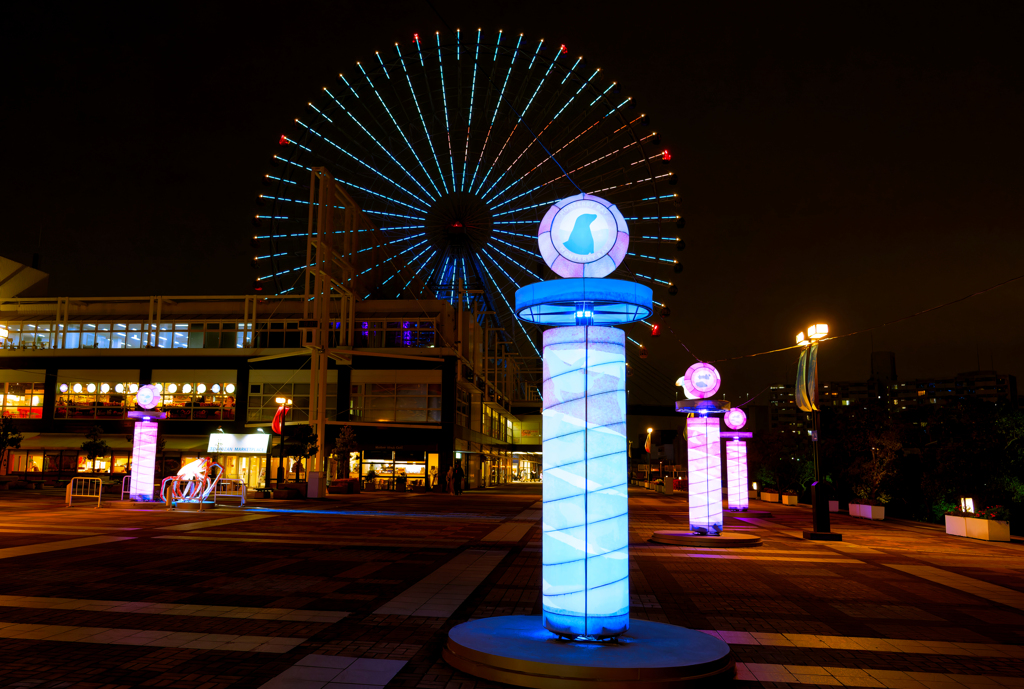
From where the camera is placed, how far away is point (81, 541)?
14.8m

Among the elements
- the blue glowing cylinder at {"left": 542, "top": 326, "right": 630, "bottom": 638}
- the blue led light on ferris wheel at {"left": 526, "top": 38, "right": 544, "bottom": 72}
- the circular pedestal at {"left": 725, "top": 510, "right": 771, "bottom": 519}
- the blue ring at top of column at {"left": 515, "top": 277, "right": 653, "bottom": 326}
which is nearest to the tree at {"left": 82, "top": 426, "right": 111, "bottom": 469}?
the blue led light on ferris wheel at {"left": 526, "top": 38, "right": 544, "bottom": 72}

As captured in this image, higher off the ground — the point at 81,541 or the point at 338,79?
the point at 338,79

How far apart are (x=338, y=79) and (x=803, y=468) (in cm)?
3375

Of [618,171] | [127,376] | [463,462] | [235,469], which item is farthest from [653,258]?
Result: [127,376]

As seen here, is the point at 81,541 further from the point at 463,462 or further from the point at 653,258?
the point at 463,462

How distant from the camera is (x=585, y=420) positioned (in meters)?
6.77

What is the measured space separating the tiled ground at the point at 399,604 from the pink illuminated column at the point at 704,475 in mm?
1635

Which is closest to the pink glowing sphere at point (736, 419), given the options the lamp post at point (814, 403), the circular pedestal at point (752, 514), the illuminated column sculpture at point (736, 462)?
Result: the illuminated column sculpture at point (736, 462)

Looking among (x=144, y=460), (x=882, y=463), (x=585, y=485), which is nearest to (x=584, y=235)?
(x=585, y=485)

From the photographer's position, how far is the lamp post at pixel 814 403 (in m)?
19.0

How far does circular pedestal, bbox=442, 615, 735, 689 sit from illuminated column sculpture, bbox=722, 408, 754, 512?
22.2 m

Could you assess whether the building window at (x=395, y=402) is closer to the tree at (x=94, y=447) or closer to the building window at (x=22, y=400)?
the tree at (x=94, y=447)

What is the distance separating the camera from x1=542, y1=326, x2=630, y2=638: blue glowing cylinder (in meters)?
6.47

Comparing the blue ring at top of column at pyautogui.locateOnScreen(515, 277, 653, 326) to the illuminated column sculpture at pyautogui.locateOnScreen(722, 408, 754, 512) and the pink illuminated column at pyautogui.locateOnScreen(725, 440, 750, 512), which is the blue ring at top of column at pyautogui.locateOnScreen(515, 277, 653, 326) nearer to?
the illuminated column sculpture at pyautogui.locateOnScreen(722, 408, 754, 512)
